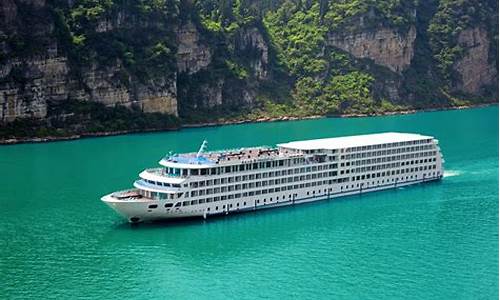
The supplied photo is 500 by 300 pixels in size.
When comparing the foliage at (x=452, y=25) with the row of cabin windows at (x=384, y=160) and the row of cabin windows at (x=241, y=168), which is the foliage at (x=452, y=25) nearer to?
the row of cabin windows at (x=384, y=160)

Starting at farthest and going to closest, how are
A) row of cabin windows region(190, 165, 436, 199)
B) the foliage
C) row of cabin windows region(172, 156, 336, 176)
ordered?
the foliage → row of cabin windows region(190, 165, 436, 199) → row of cabin windows region(172, 156, 336, 176)

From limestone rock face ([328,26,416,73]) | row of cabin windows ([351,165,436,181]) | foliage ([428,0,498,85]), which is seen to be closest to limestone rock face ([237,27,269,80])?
limestone rock face ([328,26,416,73])

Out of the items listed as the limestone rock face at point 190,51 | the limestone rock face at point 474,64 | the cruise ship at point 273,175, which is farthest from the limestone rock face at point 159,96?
the limestone rock face at point 474,64

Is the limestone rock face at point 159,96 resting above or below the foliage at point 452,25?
below

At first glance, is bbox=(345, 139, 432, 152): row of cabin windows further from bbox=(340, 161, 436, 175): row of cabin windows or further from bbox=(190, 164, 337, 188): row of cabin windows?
bbox=(190, 164, 337, 188): row of cabin windows

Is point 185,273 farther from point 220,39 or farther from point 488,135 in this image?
point 220,39

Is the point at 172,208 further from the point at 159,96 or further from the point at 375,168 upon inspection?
the point at 159,96
